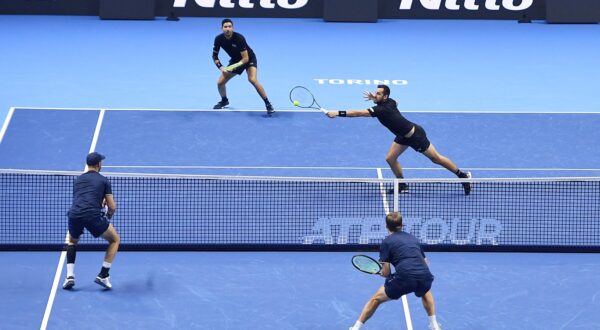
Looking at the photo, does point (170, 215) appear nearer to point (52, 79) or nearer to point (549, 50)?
point (52, 79)

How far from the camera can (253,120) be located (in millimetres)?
21297

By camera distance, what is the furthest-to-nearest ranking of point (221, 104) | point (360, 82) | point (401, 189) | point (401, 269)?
point (360, 82) → point (221, 104) → point (401, 189) → point (401, 269)

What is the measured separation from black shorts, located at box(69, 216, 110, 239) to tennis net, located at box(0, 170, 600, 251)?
4.83ft

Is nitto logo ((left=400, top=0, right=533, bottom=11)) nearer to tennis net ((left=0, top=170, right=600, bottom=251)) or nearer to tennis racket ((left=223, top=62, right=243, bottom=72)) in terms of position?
tennis racket ((left=223, top=62, right=243, bottom=72))

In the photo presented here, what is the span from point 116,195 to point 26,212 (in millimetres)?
1269

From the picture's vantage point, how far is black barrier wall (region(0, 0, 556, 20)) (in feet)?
90.9

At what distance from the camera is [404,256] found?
13.2 m

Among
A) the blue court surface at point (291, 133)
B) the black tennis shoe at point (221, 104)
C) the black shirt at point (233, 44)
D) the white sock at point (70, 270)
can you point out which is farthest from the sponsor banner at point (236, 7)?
the white sock at point (70, 270)

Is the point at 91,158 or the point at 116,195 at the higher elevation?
the point at 91,158

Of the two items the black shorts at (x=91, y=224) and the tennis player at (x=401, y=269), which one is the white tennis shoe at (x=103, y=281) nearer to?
the black shorts at (x=91, y=224)

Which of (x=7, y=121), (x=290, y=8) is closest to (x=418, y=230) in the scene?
(x=7, y=121)

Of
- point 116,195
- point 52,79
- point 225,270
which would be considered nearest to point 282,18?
point 52,79

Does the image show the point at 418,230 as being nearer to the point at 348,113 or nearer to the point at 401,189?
the point at 401,189

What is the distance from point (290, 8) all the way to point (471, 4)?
3.93m
